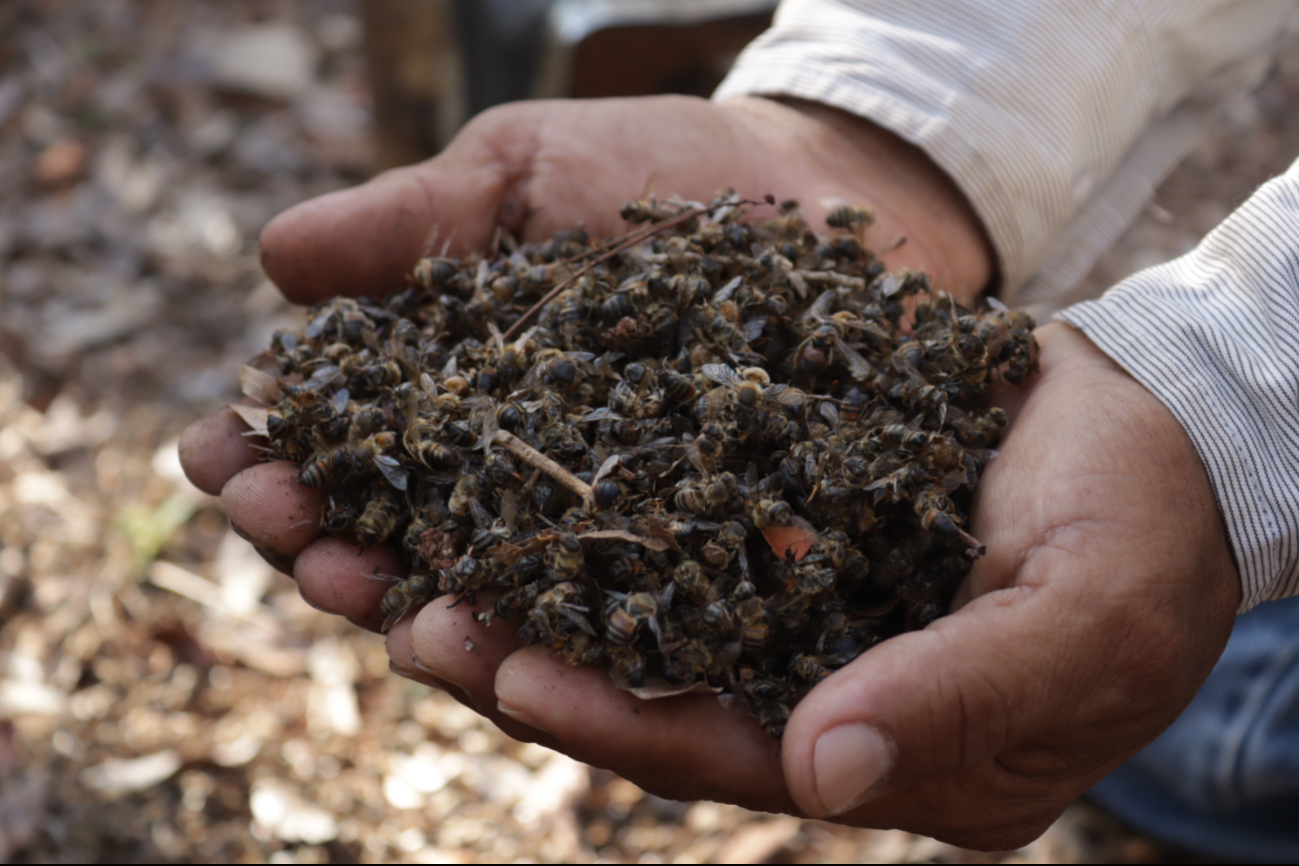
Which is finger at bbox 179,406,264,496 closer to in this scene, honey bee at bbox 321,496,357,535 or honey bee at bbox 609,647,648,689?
honey bee at bbox 321,496,357,535

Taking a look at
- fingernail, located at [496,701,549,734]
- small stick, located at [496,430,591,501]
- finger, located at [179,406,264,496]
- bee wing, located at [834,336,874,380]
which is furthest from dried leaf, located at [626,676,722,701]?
finger, located at [179,406,264,496]

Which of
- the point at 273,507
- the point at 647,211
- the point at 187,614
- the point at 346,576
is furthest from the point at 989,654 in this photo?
the point at 187,614

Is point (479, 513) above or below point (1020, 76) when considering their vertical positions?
below

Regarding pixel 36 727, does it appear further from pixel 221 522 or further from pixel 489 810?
pixel 489 810

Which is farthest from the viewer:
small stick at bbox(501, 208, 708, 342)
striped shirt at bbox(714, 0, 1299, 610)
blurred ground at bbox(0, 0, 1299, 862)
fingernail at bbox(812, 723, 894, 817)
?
blurred ground at bbox(0, 0, 1299, 862)

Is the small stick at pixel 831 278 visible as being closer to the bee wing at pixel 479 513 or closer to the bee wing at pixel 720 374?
the bee wing at pixel 720 374

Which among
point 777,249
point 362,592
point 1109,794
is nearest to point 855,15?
point 777,249

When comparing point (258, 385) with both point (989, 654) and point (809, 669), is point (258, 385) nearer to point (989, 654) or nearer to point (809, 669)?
point (809, 669)
